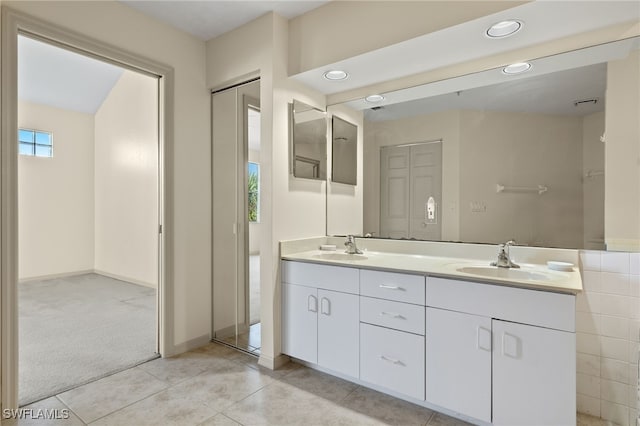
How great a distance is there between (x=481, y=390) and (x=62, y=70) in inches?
241

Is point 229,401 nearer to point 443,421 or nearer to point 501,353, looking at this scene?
point 443,421

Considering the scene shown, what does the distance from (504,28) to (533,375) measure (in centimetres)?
182

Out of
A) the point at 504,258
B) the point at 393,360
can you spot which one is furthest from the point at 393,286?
the point at 504,258

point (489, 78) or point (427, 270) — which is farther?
point (489, 78)

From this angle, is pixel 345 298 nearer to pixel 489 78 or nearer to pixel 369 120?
pixel 369 120

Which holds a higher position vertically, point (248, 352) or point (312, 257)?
point (312, 257)

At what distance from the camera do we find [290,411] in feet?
6.37

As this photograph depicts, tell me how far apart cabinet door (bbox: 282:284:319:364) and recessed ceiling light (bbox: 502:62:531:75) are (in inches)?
Answer: 75.8

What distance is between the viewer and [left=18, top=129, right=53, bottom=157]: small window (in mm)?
5203

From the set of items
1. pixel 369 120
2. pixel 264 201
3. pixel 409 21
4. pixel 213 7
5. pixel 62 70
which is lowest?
pixel 264 201

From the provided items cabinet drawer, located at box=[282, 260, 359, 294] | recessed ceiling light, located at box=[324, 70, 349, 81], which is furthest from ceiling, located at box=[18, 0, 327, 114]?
cabinet drawer, located at box=[282, 260, 359, 294]

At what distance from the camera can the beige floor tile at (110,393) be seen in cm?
193

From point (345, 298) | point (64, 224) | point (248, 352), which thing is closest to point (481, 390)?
point (345, 298)

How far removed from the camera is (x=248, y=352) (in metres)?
2.73
